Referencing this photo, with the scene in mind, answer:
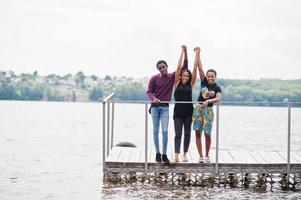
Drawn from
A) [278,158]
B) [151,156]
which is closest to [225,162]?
[278,158]

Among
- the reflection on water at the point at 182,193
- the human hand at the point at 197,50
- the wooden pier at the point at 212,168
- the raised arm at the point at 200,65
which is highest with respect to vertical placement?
the human hand at the point at 197,50

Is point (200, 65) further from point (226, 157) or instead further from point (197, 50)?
A: point (226, 157)

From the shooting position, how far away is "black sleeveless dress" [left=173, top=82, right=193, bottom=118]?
1646 cm

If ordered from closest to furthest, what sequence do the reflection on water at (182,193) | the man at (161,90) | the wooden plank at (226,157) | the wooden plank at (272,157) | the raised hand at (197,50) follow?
the raised hand at (197,50) < the man at (161,90) < the reflection on water at (182,193) < the wooden plank at (226,157) < the wooden plank at (272,157)

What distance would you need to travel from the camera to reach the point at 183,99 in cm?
1655

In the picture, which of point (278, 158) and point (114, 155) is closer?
point (278, 158)

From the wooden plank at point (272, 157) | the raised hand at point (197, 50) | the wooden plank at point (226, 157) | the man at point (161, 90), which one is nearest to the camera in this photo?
the raised hand at point (197, 50)

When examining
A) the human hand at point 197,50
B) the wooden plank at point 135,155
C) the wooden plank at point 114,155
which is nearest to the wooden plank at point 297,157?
the human hand at point 197,50

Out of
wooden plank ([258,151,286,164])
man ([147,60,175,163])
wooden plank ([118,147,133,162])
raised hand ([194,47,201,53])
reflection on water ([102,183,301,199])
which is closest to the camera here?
raised hand ([194,47,201,53])

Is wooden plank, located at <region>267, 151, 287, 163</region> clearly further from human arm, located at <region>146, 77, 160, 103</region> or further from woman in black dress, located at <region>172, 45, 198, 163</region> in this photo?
human arm, located at <region>146, 77, 160, 103</region>

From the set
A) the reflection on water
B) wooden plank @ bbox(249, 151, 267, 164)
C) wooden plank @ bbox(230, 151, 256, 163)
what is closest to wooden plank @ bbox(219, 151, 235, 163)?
wooden plank @ bbox(230, 151, 256, 163)

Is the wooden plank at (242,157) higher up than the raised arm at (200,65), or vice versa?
the raised arm at (200,65)

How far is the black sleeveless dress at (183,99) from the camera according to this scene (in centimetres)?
1646

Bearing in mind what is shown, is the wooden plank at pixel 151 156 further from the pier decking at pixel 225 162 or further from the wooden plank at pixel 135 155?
the wooden plank at pixel 135 155
